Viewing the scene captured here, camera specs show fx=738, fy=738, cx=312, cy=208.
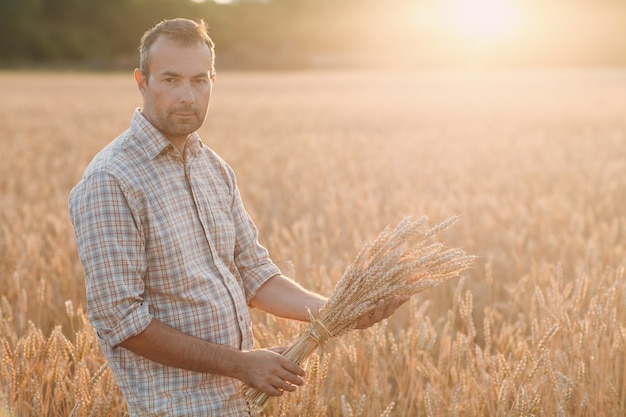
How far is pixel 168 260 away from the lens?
211cm

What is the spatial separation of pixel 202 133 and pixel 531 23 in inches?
2848

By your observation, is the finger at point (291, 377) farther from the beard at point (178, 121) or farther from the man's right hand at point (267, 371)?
the beard at point (178, 121)

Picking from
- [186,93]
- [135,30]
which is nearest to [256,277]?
[186,93]

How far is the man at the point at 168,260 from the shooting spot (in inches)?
77.8

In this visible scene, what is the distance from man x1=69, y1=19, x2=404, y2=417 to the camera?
1.98 metres

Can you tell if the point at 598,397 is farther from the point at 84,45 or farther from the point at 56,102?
the point at 84,45

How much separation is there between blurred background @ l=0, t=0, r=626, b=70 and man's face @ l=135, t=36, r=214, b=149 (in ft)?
189

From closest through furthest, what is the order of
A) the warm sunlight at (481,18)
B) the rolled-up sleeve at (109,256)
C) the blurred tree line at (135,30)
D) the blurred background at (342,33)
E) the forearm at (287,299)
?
the rolled-up sleeve at (109,256) → the forearm at (287,299) → the warm sunlight at (481,18) → the blurred tree line at (135,30) → the blurred background at (342,33)

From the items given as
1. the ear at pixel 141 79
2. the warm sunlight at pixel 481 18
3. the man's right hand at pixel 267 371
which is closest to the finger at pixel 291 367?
the man's right hand at pixel 267 371

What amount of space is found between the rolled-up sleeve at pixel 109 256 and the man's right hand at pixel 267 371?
0.99 ft

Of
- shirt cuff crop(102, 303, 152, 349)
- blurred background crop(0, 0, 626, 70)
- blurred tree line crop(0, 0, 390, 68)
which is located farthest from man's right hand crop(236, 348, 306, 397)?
blurred tree line crop(0, 0, 390, 68)

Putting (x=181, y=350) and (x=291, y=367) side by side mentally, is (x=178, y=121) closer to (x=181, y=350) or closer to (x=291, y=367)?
(x=181, y=350)

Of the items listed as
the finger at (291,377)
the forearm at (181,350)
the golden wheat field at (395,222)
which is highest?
the forearm at (181,350)

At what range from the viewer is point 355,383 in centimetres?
274
